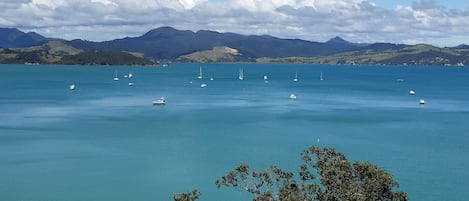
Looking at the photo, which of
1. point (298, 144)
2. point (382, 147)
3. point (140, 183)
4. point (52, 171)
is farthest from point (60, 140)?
point (382, 147)

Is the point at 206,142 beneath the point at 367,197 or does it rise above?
beneath

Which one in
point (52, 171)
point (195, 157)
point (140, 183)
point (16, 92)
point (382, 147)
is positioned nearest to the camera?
point (140, 183)

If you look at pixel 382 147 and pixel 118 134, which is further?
pixel 118 134

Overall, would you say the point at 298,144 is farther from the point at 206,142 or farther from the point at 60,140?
the point at 60,140

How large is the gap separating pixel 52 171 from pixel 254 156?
16.8 metres

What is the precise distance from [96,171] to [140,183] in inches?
195

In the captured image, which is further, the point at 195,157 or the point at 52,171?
the point at 195,157

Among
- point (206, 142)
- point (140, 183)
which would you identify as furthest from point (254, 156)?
point (140, 183)

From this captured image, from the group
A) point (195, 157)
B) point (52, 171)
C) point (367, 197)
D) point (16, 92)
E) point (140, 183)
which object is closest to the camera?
point (367, 197)

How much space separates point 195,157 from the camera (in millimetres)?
47344

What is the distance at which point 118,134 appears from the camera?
59625 mm

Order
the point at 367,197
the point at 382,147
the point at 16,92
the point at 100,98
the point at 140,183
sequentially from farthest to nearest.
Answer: the point at 16,92, the point at 100,98, the point at 382,147, the point at 140,183, the point at 367,197

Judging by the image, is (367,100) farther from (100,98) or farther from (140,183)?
(140,183)

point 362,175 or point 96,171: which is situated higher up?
point 362,175
